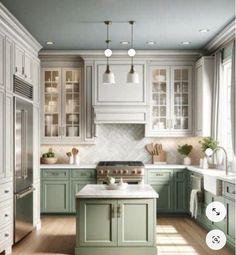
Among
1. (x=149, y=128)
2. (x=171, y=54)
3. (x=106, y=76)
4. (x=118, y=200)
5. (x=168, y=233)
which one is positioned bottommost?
(x=168, y=233)

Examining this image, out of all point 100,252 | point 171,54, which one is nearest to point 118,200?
point 100,252

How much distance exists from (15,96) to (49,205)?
2545mm

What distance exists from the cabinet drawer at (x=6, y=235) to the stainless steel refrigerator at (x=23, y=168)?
0.59 ft

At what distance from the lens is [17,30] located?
5.51 meters

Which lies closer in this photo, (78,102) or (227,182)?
(227,182)

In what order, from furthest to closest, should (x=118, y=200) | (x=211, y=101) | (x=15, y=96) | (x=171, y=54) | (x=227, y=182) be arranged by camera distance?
(x=171, y=54) → (x=211, y=101) → (x=15, y=96) → (x=227, y=182) → (x=118, y=200)

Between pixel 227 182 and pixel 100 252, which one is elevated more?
pixel 227 182

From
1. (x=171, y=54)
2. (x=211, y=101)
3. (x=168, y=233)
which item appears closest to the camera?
(x=168, y=233)

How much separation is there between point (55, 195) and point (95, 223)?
276 centimetres

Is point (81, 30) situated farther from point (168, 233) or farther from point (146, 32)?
point (168, 233)

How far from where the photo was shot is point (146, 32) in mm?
6129
